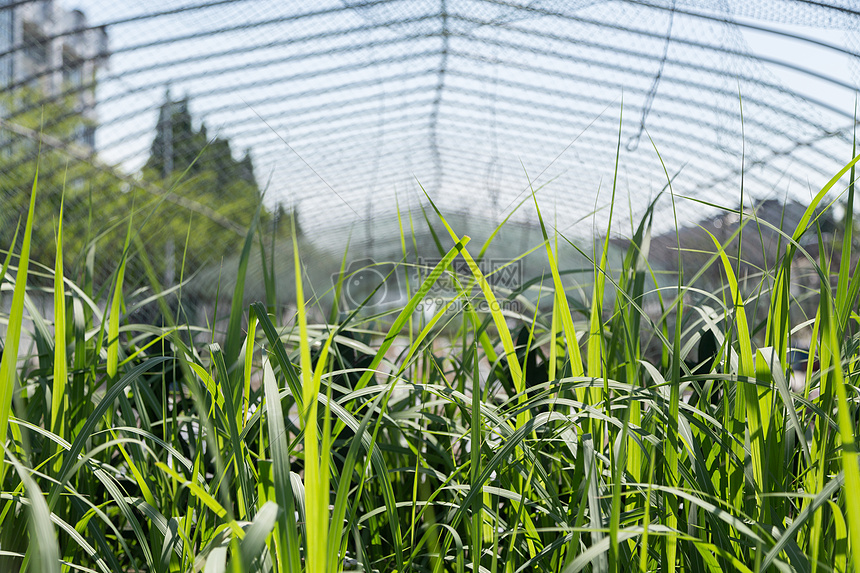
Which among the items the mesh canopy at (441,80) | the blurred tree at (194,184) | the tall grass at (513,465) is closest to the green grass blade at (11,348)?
the tall grass at (513,465)

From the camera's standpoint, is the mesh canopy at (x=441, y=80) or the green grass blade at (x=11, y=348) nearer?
the green grass blade at (x=11, y=348)

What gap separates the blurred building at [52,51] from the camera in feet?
6.72

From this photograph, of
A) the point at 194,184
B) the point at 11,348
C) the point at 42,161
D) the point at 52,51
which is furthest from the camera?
the point at 194,184

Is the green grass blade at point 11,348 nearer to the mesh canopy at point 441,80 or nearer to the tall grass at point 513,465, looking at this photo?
the tall grass at point 513,465

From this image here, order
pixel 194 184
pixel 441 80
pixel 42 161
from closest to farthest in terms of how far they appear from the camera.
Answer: pixel 42 161
pixel 441 80
pixel 194 184

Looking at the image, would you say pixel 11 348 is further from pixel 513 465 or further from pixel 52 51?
pixel 52 51

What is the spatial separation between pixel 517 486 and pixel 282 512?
25 cm

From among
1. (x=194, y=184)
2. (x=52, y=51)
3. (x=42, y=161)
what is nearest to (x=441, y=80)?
(x=194, y=184)

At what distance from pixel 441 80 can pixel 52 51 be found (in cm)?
200

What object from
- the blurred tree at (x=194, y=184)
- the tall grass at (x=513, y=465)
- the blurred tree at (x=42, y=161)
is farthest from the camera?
the blurred tree at (x=194, y=184)

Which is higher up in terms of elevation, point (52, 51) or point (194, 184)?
point (52, 51)

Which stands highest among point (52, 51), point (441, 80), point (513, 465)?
point (441, 80)

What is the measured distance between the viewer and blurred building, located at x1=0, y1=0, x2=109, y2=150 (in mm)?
2047

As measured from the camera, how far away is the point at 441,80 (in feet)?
11.0
